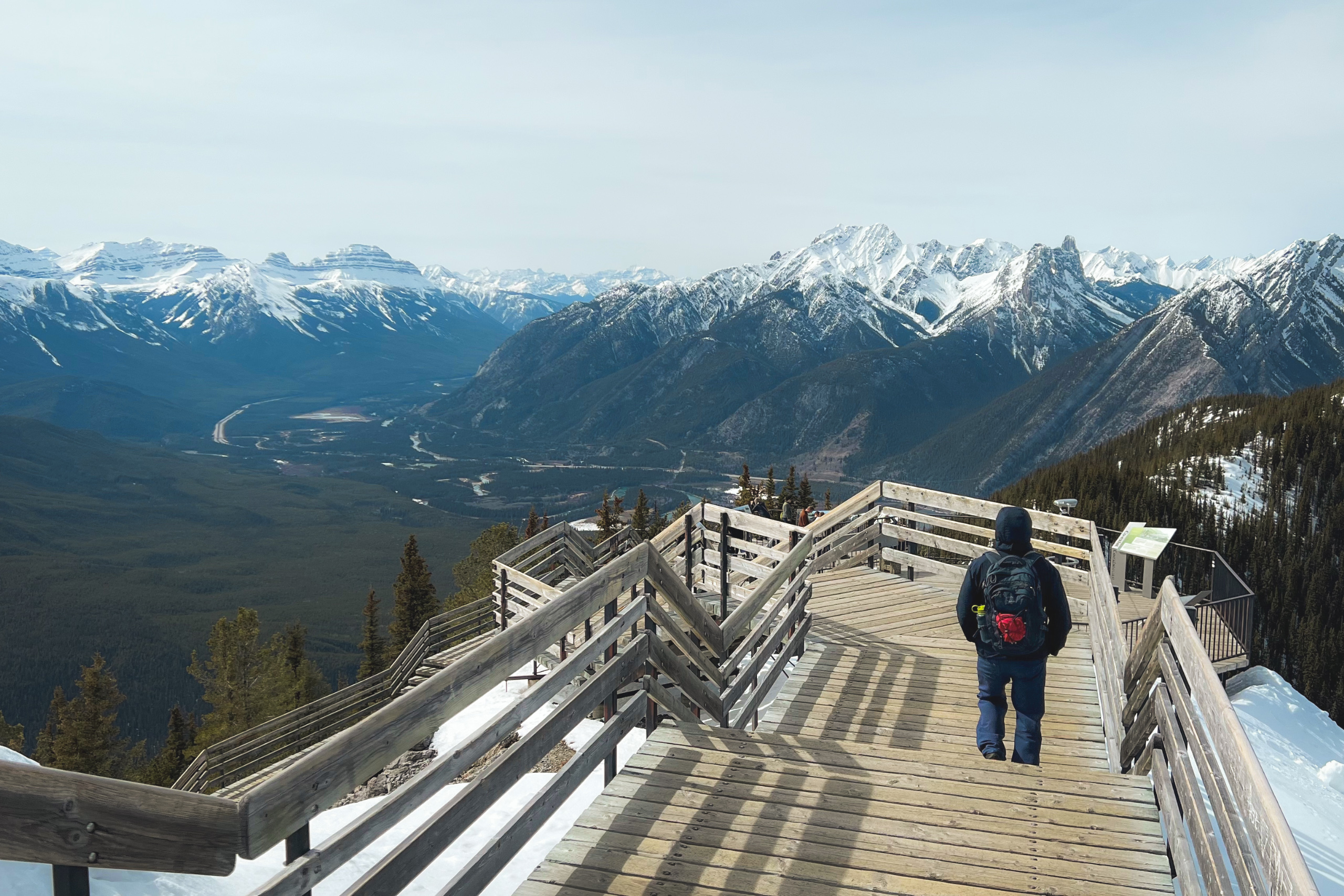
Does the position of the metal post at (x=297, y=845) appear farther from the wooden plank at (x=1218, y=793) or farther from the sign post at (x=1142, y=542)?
the sign post at (x=1142, y=542)

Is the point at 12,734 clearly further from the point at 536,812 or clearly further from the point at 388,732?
the point at 388,732

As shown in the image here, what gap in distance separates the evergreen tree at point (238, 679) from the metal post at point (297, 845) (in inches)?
2066

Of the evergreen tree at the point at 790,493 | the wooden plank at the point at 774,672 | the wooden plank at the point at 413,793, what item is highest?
the wooden plank at the point at 413,793

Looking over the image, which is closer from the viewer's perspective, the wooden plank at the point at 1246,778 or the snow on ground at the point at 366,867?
the wooden plank at the point at 1246,778

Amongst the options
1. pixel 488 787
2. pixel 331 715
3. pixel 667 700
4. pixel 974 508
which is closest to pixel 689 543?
pixel 974 508

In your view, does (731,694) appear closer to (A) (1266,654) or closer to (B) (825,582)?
(B) (825,582)

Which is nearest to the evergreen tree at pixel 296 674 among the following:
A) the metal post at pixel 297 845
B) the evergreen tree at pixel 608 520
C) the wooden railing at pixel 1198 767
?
the evergreen tree at pixel 608 520

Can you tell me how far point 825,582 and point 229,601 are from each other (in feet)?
488

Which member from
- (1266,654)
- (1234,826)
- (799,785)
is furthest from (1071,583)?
(1266,654)

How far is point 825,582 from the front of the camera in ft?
44.4

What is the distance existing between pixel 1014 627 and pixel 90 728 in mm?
53276

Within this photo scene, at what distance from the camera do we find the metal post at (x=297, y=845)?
9.88 ft

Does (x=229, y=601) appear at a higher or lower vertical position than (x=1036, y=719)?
lower

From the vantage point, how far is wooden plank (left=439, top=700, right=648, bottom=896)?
152 inches
